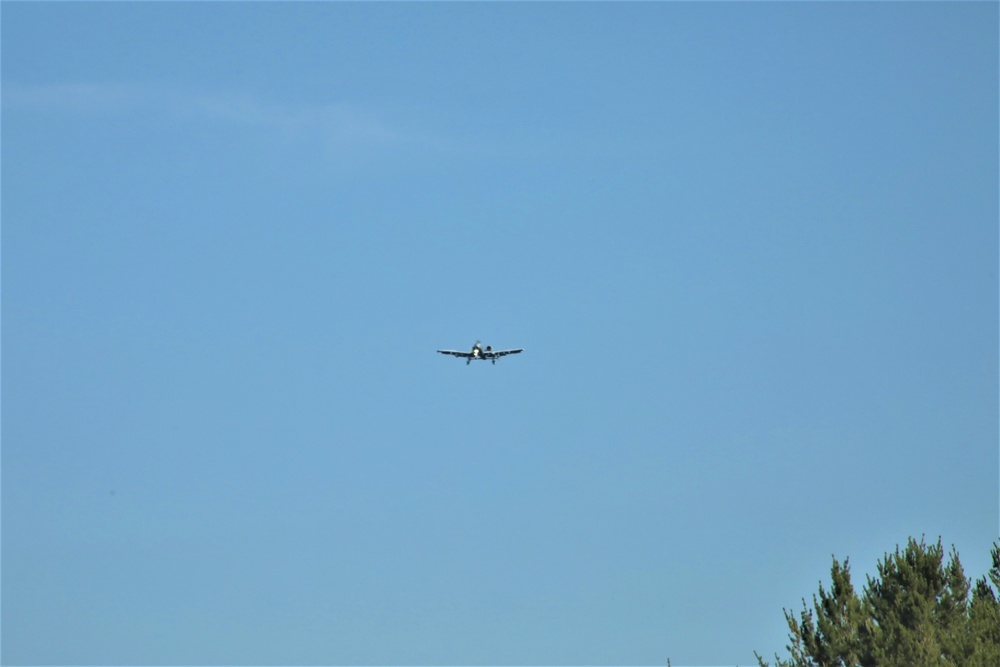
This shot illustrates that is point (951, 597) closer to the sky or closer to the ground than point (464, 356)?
closer to the ground

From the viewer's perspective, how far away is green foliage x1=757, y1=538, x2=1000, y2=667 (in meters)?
90.9

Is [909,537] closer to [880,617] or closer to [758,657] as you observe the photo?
[880,617]

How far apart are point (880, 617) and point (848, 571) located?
2.99 metres

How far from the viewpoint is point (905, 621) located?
308 feet

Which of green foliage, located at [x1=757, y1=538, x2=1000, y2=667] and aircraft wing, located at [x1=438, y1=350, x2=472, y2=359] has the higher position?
aircraft wing, located at [x1=438, y1=350, x2=472, y2=359]

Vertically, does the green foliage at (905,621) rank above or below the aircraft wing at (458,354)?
below

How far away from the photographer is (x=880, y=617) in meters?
94.4

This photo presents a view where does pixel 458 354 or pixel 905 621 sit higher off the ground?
pixel 458 354

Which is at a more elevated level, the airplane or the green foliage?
the airplane

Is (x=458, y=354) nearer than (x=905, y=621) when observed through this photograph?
No

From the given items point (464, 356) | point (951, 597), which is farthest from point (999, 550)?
point (464, 356)

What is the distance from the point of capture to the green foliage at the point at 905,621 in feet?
298

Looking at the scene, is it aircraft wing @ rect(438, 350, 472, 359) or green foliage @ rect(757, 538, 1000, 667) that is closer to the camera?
green foliage @ rect(757, 538, 1000, 667)

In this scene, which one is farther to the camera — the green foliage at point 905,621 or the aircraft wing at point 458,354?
the aircraft wing at point 458,354
